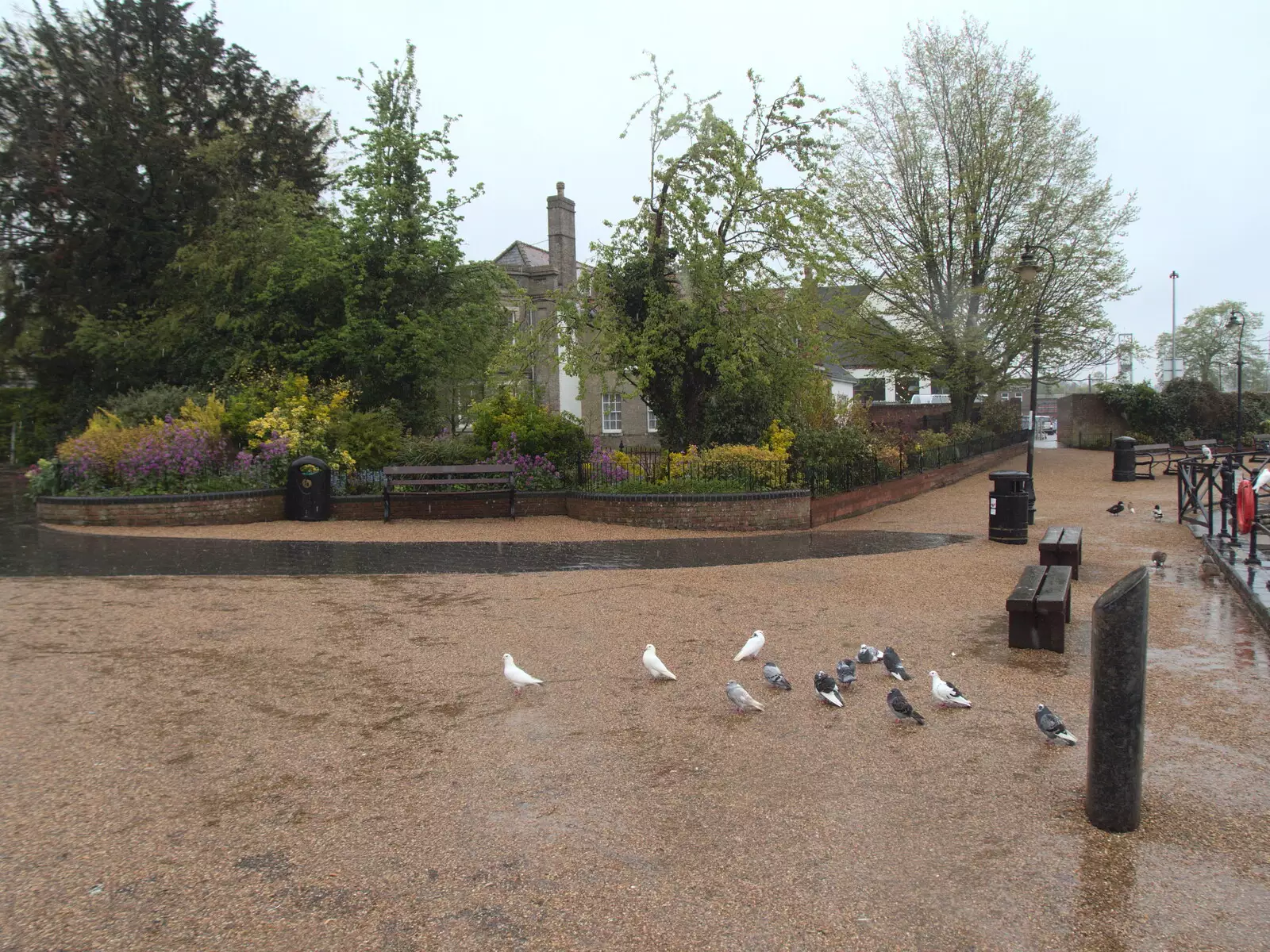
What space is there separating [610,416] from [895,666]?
2948 cm

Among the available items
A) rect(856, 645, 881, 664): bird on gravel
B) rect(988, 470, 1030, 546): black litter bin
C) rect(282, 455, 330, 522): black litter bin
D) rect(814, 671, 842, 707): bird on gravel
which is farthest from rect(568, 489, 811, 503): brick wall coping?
rect(814, 671, 842, 707): bird on gravel

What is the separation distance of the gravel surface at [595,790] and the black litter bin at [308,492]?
6.91 meters

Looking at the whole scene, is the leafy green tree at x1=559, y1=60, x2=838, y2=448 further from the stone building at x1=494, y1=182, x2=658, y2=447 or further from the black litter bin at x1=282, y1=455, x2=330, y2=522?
the stone building at x1=494, y1=182, x2=658, y2=447

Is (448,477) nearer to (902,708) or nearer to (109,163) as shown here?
(902,708)

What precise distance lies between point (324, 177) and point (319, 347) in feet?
32.9

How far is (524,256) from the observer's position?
36.4 metres

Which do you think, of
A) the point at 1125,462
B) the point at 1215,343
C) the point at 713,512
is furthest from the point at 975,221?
the point at 1215,343

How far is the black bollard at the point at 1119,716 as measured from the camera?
4.02m

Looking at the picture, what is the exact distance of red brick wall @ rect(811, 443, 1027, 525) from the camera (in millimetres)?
15727

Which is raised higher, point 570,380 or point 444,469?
point 570,380

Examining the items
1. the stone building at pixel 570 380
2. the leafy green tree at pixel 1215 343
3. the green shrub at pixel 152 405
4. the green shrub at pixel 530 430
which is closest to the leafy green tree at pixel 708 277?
the green shrub at pixel 530 430

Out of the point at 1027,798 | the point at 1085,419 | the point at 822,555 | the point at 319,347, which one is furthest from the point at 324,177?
the point at 1085,419

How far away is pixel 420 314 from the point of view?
19.3 meters

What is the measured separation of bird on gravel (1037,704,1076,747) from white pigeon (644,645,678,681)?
93.8 inches
